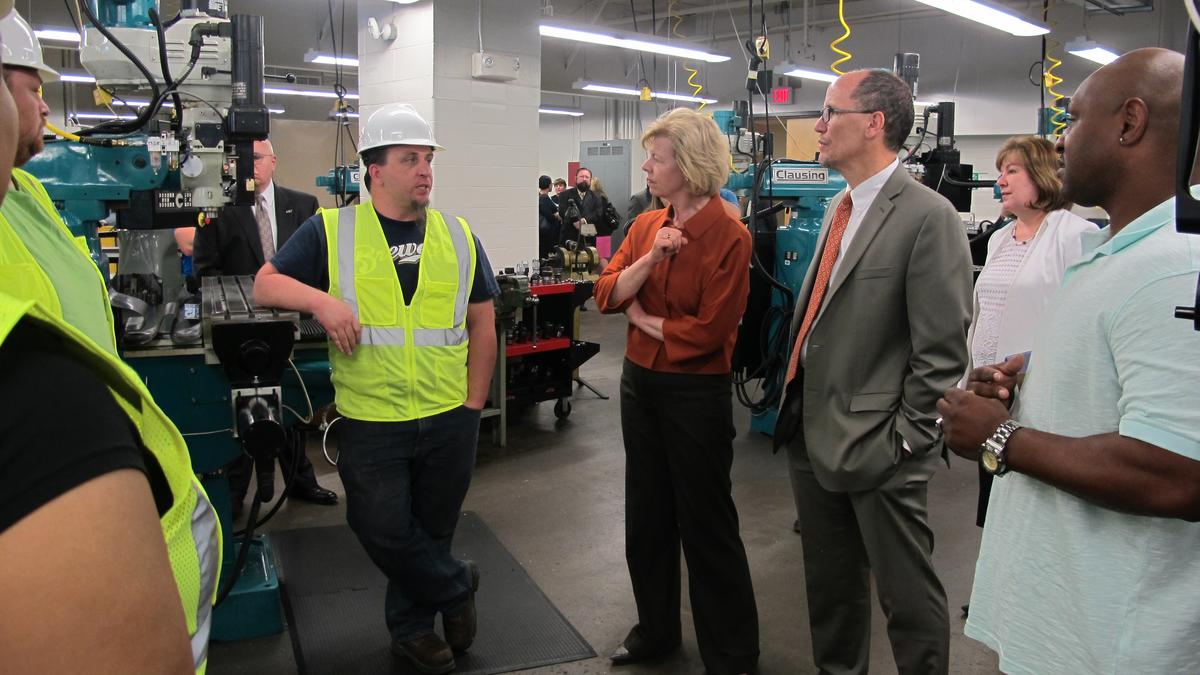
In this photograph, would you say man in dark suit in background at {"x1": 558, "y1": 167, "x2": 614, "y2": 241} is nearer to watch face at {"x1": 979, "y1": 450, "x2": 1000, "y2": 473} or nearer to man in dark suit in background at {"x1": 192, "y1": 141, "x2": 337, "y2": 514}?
man in dark suit in background at {"x1": 192, "y1": 141, "x2": 337, "y2": 514}

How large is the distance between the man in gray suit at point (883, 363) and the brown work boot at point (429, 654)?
3.97 ft

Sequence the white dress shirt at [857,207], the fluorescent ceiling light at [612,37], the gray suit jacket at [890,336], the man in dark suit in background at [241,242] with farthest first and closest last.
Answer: the fluorescent ceiling light at [612,37] → the man in dark suit in background at [241,242] → the white dress shirt at [857,207] → the gray suit jacket at [890,336]

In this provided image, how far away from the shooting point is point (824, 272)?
7.13ft

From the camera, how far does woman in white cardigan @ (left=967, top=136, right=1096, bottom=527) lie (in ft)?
9.45

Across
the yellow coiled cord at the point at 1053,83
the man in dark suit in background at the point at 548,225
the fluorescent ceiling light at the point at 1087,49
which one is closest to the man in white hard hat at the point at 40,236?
the yellow coiled cord at the point at 1053,83

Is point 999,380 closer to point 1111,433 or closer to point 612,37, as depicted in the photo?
point 1111,433

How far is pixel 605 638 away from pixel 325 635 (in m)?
0.94

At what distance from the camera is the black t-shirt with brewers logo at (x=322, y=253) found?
2.46 m

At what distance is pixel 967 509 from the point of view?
4.17 meters

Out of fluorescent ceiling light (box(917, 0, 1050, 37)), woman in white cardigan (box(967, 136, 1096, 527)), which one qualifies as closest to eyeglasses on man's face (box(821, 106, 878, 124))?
woman in white cardigan (box(967, 136, 1096, 527))

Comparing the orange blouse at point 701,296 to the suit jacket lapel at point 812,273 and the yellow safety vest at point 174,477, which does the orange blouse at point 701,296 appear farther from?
the yellow safety vest at point 174,477

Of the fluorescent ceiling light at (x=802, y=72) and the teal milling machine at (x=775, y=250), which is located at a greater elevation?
the fluorescent ceiling light at (x=802, y=72)

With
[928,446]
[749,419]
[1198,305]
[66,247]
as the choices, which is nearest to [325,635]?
[66,247]

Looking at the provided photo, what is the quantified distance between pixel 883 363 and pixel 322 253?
1.56m
